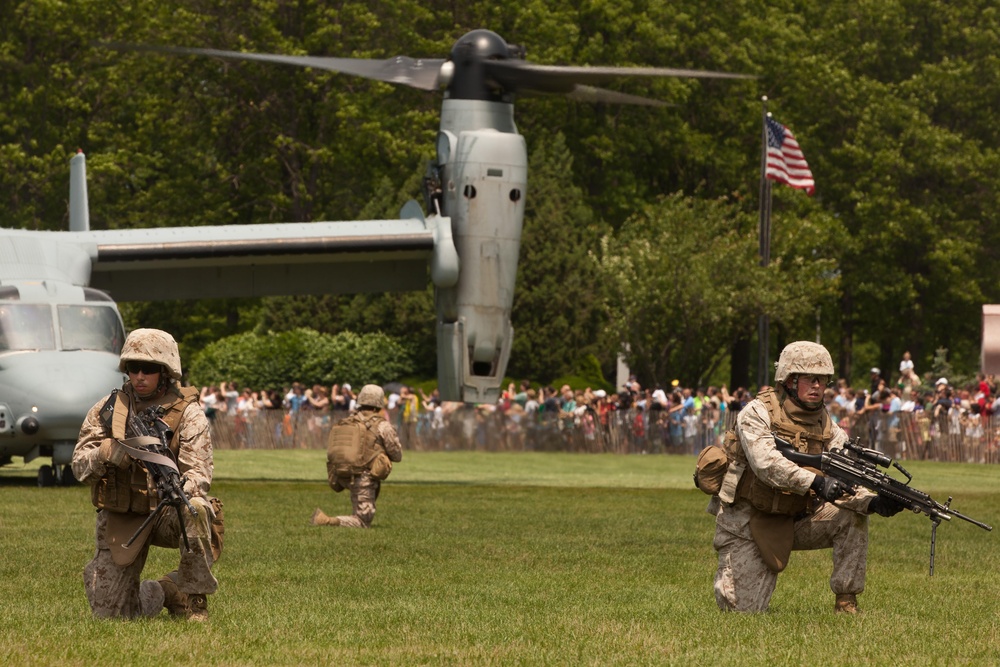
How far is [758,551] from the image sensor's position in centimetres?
1059

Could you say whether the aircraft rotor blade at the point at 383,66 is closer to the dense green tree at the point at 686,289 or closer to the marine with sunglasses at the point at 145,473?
the marine with sunglasses at the point at 145,473

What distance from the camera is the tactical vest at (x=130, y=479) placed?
962 centimetres

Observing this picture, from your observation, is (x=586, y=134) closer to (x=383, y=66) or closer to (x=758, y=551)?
(x=383, y=66)

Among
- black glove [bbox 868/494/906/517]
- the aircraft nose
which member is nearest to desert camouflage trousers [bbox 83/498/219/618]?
black glove [bbox 868/494/906/517]

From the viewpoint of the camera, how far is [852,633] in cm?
998

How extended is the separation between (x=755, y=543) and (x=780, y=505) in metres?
0.28

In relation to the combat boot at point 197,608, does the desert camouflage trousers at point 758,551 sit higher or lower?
higher

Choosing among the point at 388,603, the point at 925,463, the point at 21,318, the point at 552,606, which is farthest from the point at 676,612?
the point at 925,463

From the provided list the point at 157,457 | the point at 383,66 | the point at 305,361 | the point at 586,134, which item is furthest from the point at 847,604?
the point at 586,134

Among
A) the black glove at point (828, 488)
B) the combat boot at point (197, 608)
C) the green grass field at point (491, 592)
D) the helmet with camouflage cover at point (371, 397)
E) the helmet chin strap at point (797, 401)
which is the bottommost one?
the green grass field at point (491, 592)

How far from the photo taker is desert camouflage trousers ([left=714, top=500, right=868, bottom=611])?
10.6m

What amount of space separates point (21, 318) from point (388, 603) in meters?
14.1

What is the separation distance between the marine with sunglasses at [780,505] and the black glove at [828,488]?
0.13 meters

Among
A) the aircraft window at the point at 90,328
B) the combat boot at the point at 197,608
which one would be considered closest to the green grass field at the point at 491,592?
the combat boot at the point at 197,608
